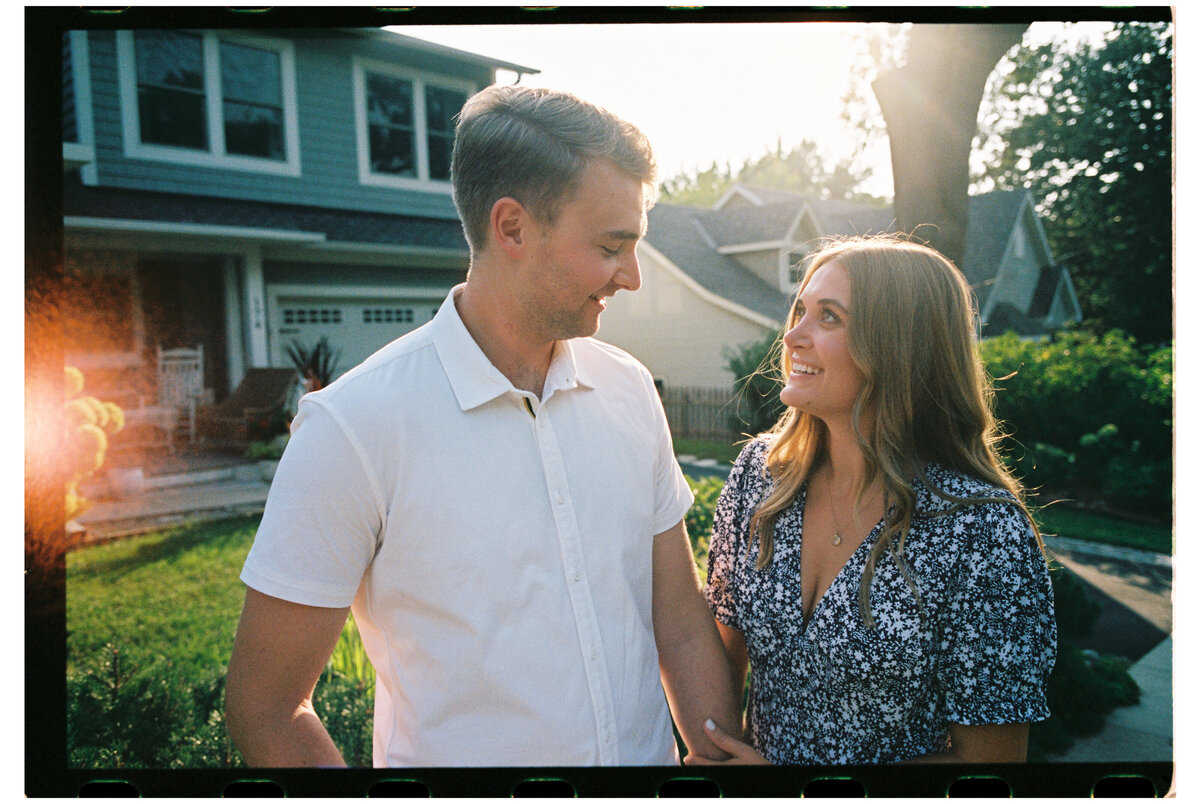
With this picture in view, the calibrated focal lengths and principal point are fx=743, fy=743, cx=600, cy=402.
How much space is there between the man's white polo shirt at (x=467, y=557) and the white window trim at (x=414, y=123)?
371 inches

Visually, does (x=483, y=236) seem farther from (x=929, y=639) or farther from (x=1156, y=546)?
(x=1156, y=546)

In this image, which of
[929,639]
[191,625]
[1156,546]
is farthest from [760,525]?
[1156,546]

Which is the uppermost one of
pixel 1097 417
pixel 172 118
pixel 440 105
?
pixel 440 105

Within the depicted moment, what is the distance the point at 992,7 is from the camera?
133cm

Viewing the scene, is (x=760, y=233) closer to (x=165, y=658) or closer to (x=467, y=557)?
(x=165, y=658)

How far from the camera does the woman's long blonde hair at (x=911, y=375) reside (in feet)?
5.30

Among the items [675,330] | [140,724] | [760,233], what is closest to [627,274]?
[140,724]

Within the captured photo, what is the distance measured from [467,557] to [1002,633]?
1.01 m

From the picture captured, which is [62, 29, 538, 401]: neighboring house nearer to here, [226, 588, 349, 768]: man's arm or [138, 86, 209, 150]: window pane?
[138, 86, 209, 150]: window pane

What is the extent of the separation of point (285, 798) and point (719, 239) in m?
16.9

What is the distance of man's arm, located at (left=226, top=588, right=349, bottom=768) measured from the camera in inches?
51.5

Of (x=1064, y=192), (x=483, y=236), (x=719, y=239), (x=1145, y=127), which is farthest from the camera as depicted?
(x=719, y=239)

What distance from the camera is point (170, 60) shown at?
28.8ft

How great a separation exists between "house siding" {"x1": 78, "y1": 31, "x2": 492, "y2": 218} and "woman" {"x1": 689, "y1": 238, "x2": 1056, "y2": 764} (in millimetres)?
8415
